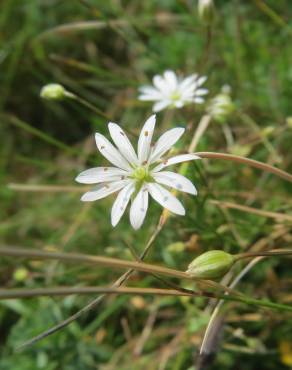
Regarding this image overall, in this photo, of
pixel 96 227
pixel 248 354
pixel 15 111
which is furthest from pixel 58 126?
pixel 248 354

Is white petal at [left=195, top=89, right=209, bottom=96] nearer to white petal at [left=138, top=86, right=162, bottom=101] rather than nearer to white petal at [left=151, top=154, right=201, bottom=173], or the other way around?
white petal at [left=138, top=86, right=162, bottom=101]

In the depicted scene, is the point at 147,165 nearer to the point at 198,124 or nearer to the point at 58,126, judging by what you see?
the point at 198,124

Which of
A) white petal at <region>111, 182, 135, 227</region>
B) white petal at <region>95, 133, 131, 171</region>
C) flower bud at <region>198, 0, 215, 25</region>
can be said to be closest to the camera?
white petal at <region>111, 182, 135, 227</region>

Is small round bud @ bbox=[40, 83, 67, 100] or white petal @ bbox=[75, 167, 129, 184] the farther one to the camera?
small round bud @ bbox=[40, 83, 67, 100]

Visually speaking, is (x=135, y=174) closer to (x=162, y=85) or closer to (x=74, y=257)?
(x=74, y=257)

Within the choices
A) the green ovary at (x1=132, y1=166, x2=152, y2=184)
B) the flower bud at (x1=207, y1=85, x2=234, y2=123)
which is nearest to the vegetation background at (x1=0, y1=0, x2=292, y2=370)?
the flower bud at (x1=207, y1=85, x2=234, y2=123)

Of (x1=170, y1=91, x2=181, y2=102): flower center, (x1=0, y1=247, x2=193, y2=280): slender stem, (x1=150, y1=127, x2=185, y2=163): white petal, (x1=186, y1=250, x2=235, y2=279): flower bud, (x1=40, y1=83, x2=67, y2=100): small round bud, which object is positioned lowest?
(x1=0, y1=247, x2=193, y2=280): slender stem

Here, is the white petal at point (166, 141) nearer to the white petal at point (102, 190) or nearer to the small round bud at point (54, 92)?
the white petal at point (102, 190)

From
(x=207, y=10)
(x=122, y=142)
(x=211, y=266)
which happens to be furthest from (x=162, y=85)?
(x=211, y=266)

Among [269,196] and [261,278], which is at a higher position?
[269,196]
